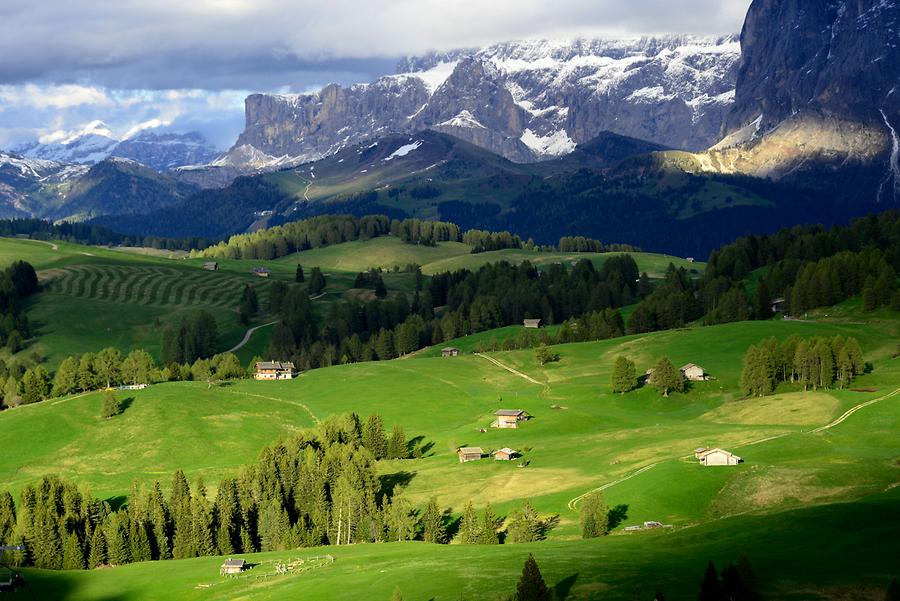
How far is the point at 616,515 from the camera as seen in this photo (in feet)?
393

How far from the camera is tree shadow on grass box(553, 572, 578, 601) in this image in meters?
85.9

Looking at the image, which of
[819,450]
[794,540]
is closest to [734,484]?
[819,450]

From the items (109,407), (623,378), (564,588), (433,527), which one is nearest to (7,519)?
(433,527)

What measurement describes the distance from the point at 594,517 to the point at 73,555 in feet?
172

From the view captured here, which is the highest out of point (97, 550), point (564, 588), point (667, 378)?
point (564, 588)

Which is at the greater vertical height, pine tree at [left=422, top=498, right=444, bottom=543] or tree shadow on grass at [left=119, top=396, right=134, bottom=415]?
tree shadow on grass at [left=119, top=396, right=134, bottom=415]

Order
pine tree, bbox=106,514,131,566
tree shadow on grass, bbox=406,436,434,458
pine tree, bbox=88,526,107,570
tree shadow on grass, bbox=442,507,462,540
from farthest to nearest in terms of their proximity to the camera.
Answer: tree shadow on grass, bbox=406,436,434,458 → tree shadow on grass, bbox=442,507,462,540 → pine tree, bbox=106,514,131,566 → pine tree, bbox=88,526,107,570

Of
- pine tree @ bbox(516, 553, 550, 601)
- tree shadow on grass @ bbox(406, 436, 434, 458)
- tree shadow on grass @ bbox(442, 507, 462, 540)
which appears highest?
pine tree @ bbox(516, 553, 550, 601)

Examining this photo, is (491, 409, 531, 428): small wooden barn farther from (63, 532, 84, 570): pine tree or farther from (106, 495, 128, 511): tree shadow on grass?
(63, 532, 84, 570): pine tree

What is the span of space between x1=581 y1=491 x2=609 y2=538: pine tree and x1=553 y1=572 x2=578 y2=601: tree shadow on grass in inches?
915

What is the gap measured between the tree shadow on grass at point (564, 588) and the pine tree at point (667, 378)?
96.7m

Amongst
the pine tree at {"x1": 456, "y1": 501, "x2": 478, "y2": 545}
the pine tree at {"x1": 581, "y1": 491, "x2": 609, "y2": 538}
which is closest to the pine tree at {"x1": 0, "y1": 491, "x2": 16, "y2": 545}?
the pine tree at {"x1": 456, "y1": 501, "x2": 478, "y2": 545}

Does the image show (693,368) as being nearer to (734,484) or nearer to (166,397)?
(734,484)

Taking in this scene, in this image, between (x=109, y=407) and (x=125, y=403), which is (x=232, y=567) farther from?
(x=125, y=403)
